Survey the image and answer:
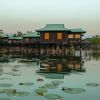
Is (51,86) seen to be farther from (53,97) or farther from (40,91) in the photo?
(53,97)

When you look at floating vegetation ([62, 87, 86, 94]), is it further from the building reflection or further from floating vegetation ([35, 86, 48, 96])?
the building reflection

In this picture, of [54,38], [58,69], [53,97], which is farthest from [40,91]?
[54,38]

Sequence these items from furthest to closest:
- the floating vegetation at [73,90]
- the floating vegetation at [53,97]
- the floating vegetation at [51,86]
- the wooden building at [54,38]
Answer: the wooden building at [54,38] → the floating vegetation at [51,86] → the floating vegetation at [73,90] → the floating vegetation at [53,97]

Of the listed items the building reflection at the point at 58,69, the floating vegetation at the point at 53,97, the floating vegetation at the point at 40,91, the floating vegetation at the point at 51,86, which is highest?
the building reflection at the point at 58,69

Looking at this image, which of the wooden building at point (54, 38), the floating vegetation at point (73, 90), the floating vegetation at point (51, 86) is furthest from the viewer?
the wooden building at point (54, 38)

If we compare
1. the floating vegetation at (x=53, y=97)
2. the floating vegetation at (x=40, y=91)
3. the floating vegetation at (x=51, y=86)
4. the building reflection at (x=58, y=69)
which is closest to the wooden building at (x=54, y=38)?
the building reflection at (x=58, y=69)

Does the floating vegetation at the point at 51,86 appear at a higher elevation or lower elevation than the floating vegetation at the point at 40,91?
higher

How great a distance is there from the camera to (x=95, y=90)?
13812 mm

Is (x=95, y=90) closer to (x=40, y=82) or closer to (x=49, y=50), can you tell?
(x=40, y=82)

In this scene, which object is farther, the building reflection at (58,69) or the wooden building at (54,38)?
the wooden building at (54,38)

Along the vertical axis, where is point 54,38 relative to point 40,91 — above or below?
above

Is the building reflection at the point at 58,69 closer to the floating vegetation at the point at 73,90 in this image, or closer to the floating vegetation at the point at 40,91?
the floating vegetation at the point at 40,91

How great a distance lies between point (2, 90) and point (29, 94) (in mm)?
1470

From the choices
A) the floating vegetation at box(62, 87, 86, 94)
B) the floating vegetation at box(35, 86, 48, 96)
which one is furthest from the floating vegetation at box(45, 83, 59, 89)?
the floating vegetation at box(62, 87, 86, 94)
